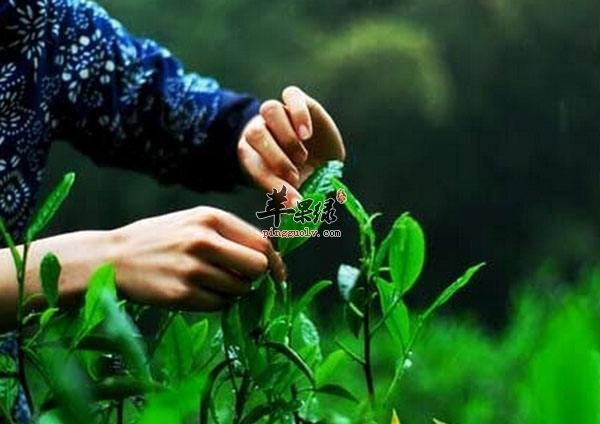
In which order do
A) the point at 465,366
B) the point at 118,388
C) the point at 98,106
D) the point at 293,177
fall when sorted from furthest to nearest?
the point at 465,366 → the point at 98,106 → the point at 293,177 → the point at 118,388

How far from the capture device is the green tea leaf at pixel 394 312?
363 mm

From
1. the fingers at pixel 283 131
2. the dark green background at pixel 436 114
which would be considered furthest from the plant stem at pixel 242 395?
the dark green background at pixel 436 114

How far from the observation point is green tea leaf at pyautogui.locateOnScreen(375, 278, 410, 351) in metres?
0.36

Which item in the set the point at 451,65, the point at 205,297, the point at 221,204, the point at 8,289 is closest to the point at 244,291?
the point at 205,297

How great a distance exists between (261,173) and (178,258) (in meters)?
0.14

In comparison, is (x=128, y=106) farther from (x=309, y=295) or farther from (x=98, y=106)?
(x=309, y=295)

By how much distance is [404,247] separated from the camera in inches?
14.4

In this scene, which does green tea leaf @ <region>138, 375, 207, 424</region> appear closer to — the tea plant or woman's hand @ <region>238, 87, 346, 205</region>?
the tea plant

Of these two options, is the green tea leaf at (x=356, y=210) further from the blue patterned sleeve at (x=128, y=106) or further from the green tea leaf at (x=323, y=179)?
the blue patterned sleeve at (x=128, y=106)

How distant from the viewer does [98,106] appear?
908 mm

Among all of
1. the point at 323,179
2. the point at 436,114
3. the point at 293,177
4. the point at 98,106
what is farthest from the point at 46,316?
the point at 436,114

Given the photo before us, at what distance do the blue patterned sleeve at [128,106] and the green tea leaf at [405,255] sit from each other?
20.8 inches

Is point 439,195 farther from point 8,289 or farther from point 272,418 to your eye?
point 272,418

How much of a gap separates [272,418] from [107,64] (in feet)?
1.96
